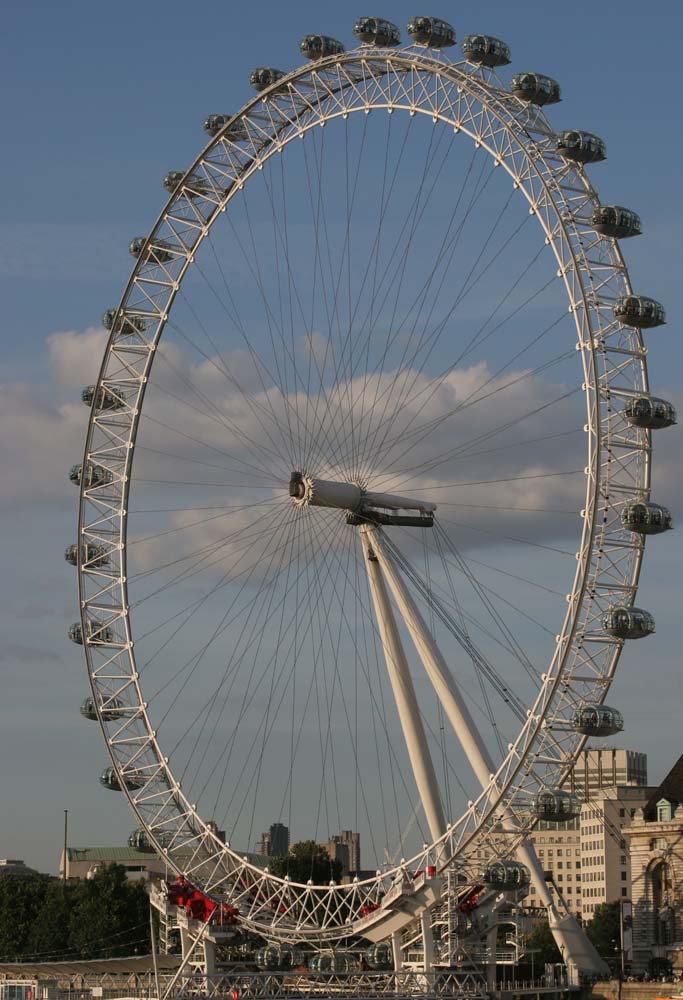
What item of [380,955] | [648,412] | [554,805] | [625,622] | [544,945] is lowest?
[380,955]

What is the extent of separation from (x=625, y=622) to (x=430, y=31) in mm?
25748

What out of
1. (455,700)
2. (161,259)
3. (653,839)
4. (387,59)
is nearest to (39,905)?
(653,839)

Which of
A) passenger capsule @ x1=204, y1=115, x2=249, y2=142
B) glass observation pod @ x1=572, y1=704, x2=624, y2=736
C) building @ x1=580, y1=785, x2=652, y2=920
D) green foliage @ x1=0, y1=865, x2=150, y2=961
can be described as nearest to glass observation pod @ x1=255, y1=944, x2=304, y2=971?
glass observation pod @ x1=572, y1=704, x2=624, y2=736

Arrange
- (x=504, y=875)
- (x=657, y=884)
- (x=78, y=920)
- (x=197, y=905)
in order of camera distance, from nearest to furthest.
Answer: (x=504, y=875) < (x=197, y=905) < (x=657, y=884) < (x=78, y=920)

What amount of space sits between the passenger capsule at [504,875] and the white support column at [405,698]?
2.62 m

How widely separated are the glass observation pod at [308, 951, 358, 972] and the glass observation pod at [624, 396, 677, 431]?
2607cm

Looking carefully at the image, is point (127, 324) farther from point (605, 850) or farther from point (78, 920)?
point (605, 850)

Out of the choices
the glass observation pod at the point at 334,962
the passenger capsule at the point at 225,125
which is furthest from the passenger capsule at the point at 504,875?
the passenger capsule at the point at 225,125

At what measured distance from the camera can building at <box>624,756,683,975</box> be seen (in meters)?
96.6

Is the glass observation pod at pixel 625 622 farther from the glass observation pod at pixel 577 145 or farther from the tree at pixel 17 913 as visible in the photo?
the tree at pixel 17 913

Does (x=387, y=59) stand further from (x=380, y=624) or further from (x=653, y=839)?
(x=653, y=839)

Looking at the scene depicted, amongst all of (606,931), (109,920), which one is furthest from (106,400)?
(606,931)

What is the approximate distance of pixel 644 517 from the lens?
67875mm

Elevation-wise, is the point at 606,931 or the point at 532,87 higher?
the point at 532,87
